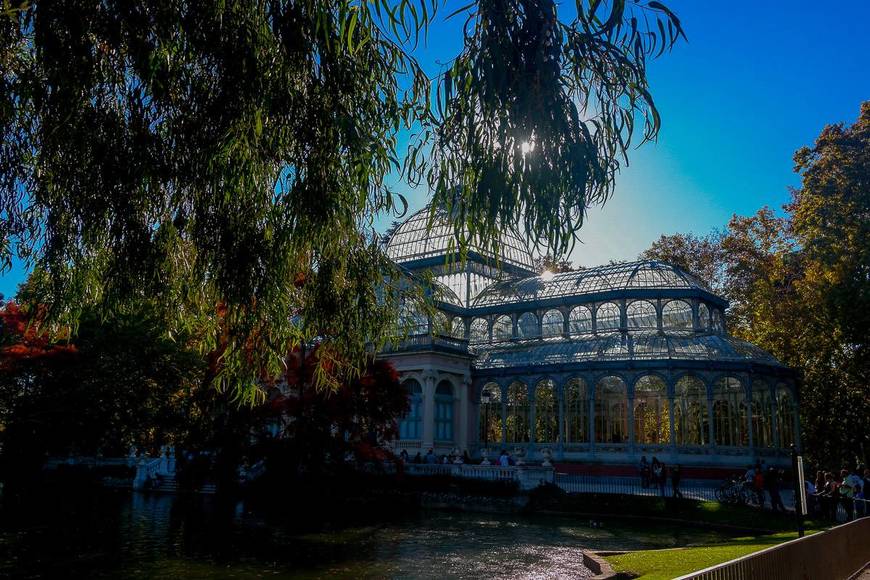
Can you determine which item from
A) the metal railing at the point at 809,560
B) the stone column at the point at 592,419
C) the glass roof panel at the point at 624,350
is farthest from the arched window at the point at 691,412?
the metal railing at the point at 809,560

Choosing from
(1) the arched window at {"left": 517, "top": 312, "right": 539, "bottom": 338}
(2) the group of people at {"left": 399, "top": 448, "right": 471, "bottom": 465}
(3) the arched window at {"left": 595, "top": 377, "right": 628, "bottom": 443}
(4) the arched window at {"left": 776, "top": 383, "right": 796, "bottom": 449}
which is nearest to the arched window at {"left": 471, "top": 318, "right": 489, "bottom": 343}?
(1) the arched window at {"left": 517, "top": 312, "right": 539, "bottom": 338}

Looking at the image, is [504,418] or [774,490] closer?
[774,490]

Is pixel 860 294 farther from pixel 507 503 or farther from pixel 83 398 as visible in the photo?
pixel 83 398

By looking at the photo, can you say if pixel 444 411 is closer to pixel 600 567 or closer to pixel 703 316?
pixel 703 316

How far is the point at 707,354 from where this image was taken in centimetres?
3200

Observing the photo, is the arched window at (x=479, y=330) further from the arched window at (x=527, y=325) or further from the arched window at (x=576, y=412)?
the arched window at (x=576, y=412)

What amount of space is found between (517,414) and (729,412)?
1001 centimetres

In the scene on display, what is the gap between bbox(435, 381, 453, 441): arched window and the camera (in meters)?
36.3

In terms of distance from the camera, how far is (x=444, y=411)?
121ft

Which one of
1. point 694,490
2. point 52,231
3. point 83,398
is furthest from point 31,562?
point 694,490

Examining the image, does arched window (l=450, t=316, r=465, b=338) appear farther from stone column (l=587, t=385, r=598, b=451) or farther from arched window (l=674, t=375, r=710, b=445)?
arched window (l=674, t=375, r=710, b=445)

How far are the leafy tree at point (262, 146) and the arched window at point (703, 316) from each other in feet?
100

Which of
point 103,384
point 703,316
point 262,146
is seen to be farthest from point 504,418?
point 262,146

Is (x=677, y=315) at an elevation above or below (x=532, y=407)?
above
